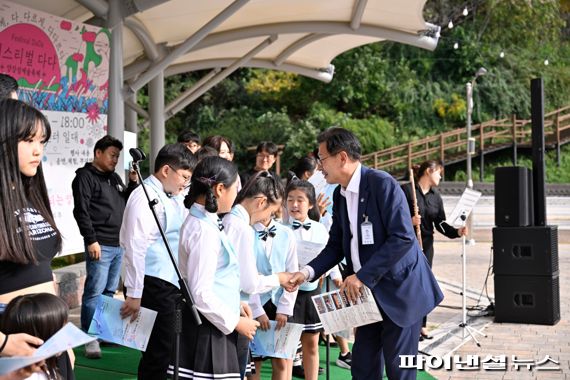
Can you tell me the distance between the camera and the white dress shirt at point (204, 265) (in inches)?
168

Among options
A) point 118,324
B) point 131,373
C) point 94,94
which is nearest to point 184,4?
point 94,94

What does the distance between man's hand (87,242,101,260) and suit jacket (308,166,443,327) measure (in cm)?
316

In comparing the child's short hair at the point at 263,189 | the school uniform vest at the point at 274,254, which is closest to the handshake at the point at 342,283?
the school uniform vest at the point at 274,254

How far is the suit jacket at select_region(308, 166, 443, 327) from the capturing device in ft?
15.5

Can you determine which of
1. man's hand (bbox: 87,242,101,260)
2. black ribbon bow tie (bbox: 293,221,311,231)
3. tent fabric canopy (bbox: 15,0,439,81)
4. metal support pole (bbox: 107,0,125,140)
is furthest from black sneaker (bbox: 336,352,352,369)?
tent fabric canopy (bbox: 15,0,439,81)

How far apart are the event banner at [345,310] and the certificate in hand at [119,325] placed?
3.16ft

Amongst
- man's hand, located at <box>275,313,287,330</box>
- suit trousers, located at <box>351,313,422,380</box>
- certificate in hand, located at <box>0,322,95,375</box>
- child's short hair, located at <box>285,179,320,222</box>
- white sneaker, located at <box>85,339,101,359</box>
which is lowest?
white sneaker, located at <box>85,339,101,359</box>

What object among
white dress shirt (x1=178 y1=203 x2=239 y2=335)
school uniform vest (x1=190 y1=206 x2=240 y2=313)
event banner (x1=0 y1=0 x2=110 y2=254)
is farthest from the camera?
event banner (x1=0 y1=0 x2=110 y2=254)

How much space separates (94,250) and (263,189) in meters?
2.57

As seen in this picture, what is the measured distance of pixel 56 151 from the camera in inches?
337

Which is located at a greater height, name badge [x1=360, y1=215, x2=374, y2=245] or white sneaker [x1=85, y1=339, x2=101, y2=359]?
name badge [x1=360, y1=215, x2=374, y2=245]

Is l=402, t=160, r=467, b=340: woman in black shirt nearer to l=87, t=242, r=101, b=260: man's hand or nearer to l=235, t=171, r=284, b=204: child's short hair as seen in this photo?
l=87, t=242, r=101, b=260: man's hand

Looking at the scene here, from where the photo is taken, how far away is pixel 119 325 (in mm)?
5141

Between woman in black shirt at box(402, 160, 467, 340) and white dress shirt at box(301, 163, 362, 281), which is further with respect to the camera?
woman in black shirt at box(402, 160, 467, 340)
